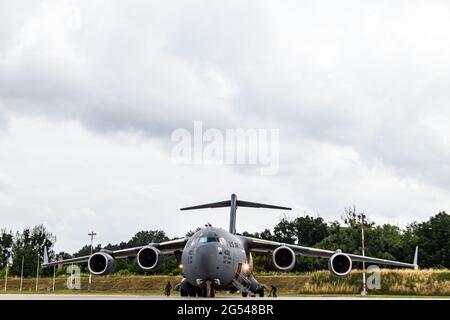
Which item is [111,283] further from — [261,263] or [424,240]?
[424,240]

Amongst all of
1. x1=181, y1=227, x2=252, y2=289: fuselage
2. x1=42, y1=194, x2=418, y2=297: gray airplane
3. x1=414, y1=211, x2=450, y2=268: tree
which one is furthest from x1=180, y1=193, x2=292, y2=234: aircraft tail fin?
x1=414, y1=211, x2=450, y2=268: tree

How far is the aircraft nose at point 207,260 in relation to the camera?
823 inches

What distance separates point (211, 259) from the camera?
68.7 feet

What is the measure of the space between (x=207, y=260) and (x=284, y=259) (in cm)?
834

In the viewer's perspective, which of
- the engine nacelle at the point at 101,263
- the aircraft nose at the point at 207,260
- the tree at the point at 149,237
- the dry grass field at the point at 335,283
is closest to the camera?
the aircraft nose at the point at 207,260

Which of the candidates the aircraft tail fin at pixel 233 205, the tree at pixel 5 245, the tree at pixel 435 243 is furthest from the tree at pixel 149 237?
the aircraft tail fin at pixel 233 205

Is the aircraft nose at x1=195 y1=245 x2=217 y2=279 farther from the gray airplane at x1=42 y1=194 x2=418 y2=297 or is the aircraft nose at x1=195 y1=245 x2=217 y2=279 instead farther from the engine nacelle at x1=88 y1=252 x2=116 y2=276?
the engine nacelle at x1=88 y1=252 x2=116 y2=276

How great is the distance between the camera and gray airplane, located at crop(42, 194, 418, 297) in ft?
Answer: 69.8

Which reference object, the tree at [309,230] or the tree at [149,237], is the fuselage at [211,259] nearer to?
the tree at [309,230]

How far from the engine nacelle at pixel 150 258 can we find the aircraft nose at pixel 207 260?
6729mm

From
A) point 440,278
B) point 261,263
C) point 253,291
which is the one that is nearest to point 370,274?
point 440,278

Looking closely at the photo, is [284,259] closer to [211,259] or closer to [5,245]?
[211,259]
